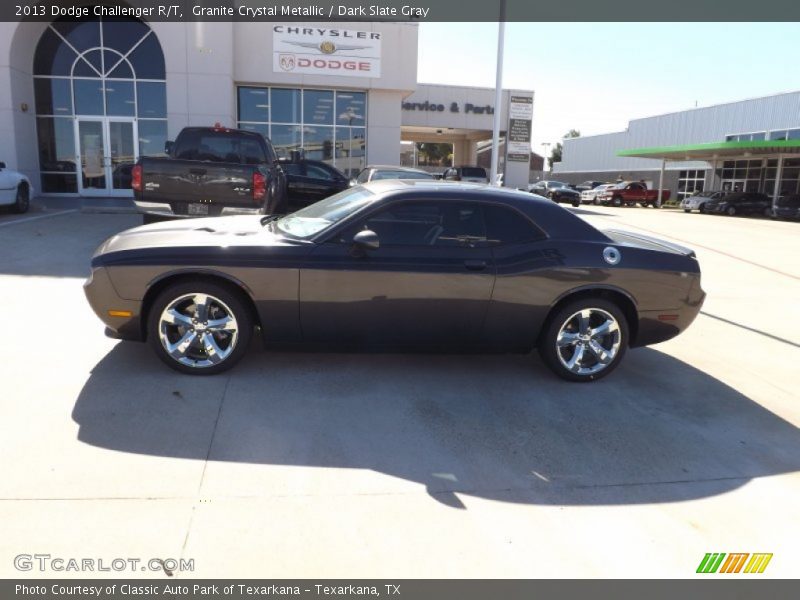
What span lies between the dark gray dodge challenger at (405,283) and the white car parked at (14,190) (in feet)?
35.6

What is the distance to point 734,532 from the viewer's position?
314 centimetres

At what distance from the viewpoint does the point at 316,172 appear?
49.5 feet

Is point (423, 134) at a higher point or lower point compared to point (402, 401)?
higher

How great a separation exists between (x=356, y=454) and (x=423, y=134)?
42.0 m

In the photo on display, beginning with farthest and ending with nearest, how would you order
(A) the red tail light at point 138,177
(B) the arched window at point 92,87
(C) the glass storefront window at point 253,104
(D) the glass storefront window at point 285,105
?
(D) the glass storefront window at point 285,105 → (C) the glass storefront window at point 253,104 → (B) the arched window at point 92,87 → (A) the red tail light at point 138,177

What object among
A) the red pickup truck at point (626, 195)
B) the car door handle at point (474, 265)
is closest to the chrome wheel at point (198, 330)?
the car door handle at point (474, 265)

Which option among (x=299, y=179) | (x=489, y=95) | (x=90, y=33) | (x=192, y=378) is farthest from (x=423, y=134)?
(x=192, y=378)

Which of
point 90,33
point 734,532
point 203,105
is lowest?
point 734,532

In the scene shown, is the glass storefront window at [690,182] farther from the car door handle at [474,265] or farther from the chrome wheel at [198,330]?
the chrome wheel at [198,330]

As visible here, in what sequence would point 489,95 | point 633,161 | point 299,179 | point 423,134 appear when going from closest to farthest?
1. point 299,179
2. point 489,95
3. point 423,134
4. point 633,161

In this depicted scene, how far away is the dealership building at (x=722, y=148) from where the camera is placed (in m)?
35.9

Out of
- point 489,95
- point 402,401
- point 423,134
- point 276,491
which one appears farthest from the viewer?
point 423,134

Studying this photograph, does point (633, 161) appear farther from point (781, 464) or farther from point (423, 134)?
point (781, 464)

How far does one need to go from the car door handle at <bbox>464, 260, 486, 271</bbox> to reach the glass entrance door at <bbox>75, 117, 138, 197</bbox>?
1808 cm
